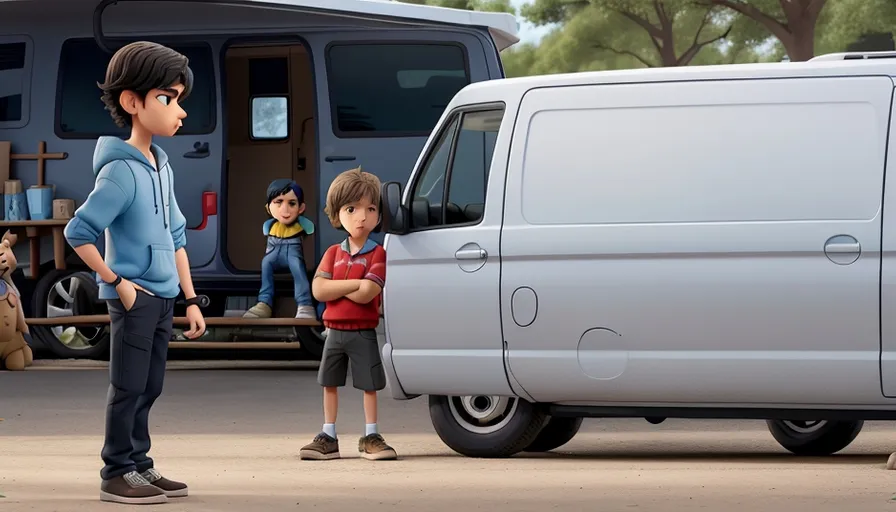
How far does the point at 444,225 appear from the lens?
972cm

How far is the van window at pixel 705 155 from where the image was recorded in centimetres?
897

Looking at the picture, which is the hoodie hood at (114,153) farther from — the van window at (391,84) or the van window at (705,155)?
the van window at (391,84)

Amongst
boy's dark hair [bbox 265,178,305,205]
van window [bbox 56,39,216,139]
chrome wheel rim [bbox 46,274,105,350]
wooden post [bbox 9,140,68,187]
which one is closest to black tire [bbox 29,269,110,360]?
chrome wheel rim [bbox 46,274,105,350]

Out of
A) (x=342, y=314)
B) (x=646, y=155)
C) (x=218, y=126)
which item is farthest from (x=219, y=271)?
(x=646, y=155)

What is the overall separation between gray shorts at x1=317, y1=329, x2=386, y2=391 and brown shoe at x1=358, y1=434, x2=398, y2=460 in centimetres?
26

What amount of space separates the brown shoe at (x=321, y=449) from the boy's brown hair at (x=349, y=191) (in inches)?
44.1

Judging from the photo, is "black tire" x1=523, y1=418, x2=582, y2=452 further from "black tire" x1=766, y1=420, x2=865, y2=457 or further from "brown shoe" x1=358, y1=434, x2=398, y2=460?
Result: "black tire" x1=766, y1=420, x2=865, y2=457

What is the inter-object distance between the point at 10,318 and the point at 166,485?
7472mm

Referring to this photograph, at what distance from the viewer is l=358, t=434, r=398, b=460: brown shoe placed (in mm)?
9508

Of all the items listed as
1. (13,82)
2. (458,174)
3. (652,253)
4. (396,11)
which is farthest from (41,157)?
(652,253)

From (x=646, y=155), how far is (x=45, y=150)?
24.4 ft

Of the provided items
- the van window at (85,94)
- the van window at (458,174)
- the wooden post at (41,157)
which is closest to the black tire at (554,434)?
the van window at (458,174)

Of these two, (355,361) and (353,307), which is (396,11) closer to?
(353,307)

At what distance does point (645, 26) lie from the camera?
5222cm
